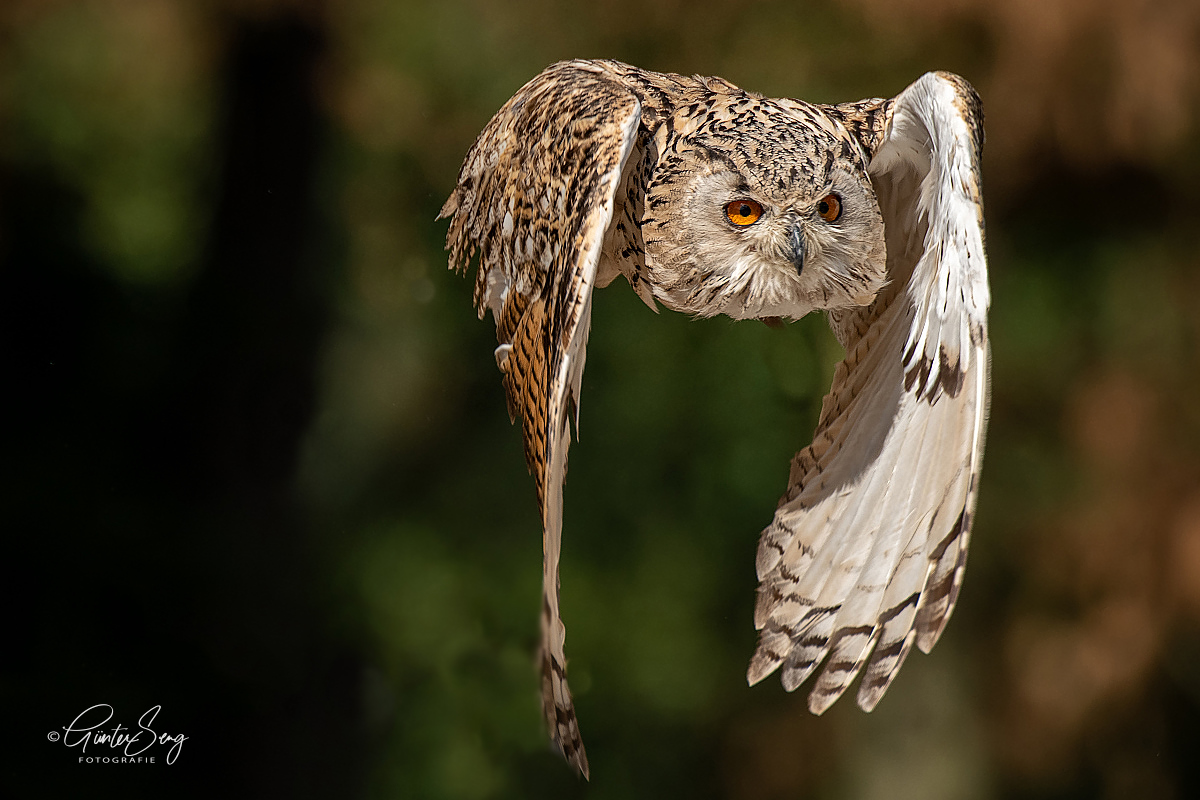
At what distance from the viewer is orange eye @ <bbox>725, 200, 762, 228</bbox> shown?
1.02 meters

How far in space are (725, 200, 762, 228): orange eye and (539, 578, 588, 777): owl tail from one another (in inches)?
16.2

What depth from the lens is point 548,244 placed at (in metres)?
1.09

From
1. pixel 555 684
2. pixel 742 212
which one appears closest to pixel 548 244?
pixel 742 212

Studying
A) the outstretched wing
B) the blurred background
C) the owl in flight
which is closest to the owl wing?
the owl in flight

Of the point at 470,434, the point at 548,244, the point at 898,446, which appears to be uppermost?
the point at 548,244

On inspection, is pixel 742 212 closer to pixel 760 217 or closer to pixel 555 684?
pixel 760 217

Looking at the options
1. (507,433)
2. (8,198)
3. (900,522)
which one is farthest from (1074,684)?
(8,198)

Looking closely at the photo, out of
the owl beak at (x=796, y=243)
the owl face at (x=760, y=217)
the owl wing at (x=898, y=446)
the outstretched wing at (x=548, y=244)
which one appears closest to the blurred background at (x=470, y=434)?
the outstretched wing at (x=548, y=244)

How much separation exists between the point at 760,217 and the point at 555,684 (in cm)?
53

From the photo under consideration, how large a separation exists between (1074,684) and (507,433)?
127cm

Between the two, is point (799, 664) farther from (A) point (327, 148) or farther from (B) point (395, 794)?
(A) point (327, 148)

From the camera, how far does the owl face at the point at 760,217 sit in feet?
3.29

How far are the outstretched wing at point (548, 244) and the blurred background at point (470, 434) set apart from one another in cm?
38

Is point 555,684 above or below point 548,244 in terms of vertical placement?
below
